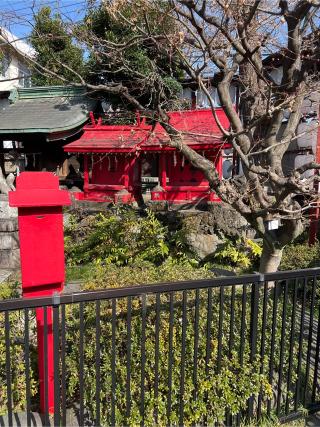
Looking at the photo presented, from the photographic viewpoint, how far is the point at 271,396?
2.80 meters

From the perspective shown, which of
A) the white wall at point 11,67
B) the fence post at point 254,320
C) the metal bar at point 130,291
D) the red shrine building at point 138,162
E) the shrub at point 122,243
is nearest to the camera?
the metal bar at point 130,291

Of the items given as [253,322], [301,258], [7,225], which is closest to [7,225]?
[7,225]

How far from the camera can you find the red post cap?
248cm

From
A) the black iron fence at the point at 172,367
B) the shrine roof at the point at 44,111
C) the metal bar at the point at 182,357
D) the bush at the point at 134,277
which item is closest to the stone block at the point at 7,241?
the shrine roof at the point at 44,111

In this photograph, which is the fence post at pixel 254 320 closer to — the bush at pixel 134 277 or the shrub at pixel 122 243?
the bush at pixel 134 277

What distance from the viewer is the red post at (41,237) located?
2.52 meters

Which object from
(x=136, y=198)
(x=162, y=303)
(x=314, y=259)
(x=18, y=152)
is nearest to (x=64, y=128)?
(x=18, y=152)

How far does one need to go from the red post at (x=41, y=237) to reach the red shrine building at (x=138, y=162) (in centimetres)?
788

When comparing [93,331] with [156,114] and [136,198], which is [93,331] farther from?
[136,198]

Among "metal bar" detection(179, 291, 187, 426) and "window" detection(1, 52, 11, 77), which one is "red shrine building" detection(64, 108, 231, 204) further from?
"metal bar" detection(179, 291, 187, 426)

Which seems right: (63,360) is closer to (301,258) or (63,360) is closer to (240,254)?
(301,258)

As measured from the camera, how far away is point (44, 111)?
14570mm

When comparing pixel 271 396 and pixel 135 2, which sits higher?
pixel 135 2

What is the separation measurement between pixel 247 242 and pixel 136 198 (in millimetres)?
5375
